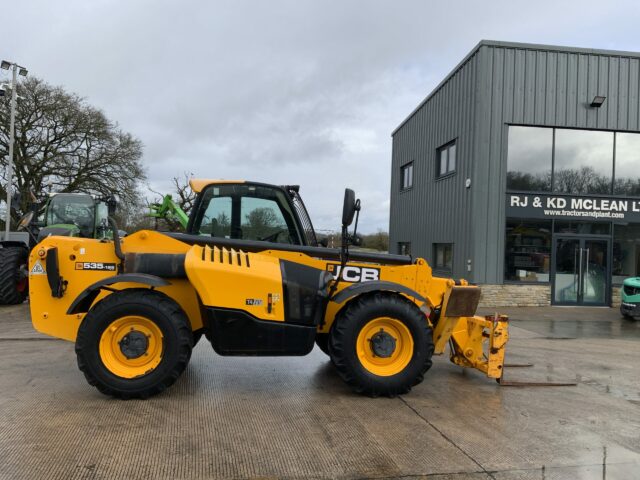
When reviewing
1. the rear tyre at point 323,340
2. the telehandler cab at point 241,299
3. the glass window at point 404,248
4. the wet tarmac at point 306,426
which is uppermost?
the glass window at point 404,248

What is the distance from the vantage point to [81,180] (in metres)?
27.6

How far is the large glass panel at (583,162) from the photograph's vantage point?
13.9 meters

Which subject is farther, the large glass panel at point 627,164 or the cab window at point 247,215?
the large glass panel at point 627,164

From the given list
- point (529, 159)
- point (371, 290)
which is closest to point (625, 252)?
point (529, 159)

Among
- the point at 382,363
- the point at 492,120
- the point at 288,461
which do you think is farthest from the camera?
the point at 492,120

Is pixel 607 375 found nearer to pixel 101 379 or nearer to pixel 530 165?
pixel 101 379

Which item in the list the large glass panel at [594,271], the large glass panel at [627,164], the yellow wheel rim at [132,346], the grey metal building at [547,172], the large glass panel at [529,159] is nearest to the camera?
the yellow wheel rim at [132,346]

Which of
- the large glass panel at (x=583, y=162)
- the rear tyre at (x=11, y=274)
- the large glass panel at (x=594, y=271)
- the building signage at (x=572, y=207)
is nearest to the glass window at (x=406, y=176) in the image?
the building signage at (x=572, y=207)

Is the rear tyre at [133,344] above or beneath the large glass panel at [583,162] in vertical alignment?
beneath

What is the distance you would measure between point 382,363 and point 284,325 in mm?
1105

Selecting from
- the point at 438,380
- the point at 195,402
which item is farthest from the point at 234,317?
the point at 438,380

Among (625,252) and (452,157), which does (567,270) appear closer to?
(625,252)

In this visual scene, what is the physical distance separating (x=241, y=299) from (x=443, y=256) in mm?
12018

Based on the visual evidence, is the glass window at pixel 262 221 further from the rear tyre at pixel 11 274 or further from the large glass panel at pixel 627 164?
the large glass panel at pixel 627 164
